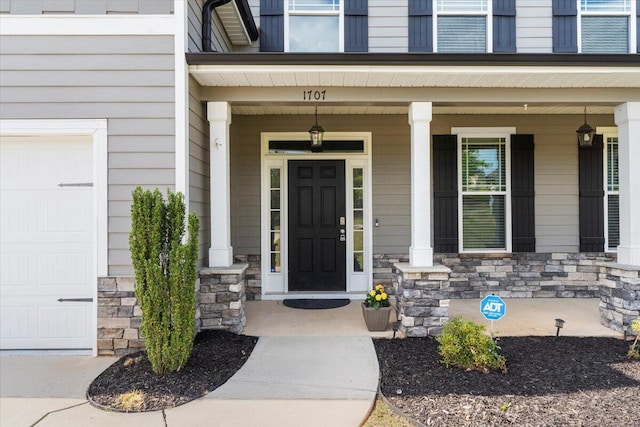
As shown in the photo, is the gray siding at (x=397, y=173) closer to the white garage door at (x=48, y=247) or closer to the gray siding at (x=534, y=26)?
the gray siding at (x=534, y=26)

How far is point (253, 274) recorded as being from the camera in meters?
5.54

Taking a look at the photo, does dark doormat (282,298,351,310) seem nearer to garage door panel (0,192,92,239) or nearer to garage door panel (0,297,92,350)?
garage door panel (0,297,92,350)

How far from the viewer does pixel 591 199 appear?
5.56 metres

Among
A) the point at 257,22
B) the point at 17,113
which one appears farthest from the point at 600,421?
the point at 257,22

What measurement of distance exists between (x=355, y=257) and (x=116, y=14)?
13.5 feet

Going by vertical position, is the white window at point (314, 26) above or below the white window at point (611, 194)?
above

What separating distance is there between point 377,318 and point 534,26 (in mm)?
4659

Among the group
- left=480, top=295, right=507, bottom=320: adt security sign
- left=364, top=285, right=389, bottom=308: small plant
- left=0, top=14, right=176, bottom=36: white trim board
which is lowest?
left=364, top=285, right=389, bottom=308: small plant

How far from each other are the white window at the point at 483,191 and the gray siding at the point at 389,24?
168 centimetres

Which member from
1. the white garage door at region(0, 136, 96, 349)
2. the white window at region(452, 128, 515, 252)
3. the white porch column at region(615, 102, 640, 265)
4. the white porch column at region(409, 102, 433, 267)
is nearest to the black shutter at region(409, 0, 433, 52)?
the white window at region(452, 128, 515, 252)

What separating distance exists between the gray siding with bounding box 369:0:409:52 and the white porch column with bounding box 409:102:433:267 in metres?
1.69

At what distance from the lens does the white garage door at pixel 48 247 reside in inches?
143

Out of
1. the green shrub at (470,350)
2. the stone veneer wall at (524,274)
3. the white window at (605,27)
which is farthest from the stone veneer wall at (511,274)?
the white window at (605,27)

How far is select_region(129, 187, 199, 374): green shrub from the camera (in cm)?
289
